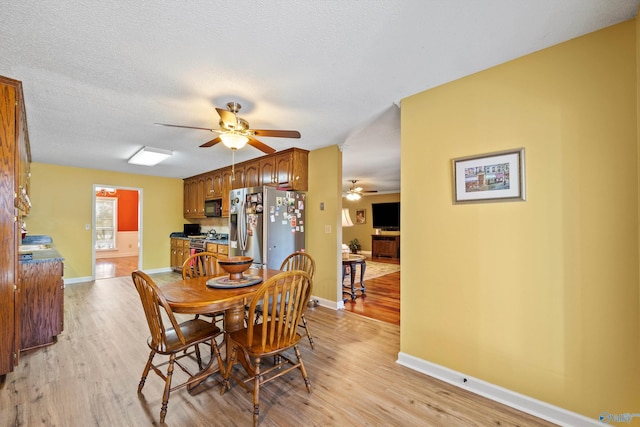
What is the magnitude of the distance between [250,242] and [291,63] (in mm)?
2687

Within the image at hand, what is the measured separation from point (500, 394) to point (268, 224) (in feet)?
9.96

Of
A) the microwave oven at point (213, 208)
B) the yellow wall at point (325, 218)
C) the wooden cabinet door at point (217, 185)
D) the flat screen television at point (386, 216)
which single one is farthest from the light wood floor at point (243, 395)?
the flat screen television at point (386, 216)

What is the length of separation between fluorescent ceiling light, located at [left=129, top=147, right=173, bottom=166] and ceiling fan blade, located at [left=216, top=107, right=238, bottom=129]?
244 cm

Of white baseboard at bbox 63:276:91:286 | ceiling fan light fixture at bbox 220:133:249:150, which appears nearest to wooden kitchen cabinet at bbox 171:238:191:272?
white baseboard at bbox 63:276:91:286

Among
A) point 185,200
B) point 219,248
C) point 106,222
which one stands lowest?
point 219,248

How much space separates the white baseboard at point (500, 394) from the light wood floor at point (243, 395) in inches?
2.2

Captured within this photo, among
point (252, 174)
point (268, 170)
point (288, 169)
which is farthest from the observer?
point (252, 174)

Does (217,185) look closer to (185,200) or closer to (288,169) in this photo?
(185,200)

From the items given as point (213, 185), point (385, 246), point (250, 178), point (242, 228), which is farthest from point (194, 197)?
point (385, 246)

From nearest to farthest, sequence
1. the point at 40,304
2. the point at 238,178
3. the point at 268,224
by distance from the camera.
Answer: the point at 40,304, the point at 268,224, the point at 238,178

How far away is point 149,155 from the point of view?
425 cm

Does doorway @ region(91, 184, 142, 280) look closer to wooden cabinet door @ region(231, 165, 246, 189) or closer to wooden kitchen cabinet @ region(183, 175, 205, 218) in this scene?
wooden kitchen cabinet @ region(183, 175, 205, 218)

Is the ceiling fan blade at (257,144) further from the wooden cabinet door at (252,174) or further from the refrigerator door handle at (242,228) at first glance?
the wooden cabinet door at (252,174)

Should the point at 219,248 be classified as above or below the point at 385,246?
above
